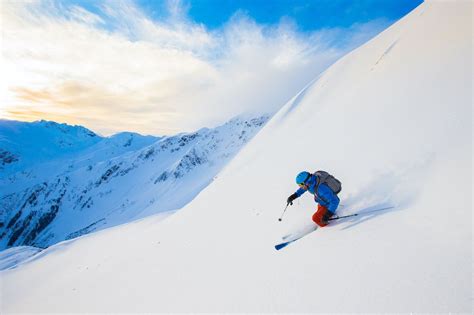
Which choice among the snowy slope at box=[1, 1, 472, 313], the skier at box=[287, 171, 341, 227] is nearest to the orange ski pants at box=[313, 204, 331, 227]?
the skier at box=[287, 171, 341, 227]

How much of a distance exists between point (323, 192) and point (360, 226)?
1.24 m

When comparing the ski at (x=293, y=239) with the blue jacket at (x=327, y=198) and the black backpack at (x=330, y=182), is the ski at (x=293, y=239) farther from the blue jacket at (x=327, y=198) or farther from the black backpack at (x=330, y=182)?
the black backpack at (x=330, y=182)

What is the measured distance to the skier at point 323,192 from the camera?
241 inches

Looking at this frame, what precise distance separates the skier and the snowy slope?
37 cm

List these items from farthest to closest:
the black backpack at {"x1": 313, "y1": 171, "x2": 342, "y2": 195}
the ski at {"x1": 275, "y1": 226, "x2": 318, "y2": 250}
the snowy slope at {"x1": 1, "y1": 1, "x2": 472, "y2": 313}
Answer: the black backpack at {"x1": 313, "y1": 171, "x2": 342, "y2": 195}, the ski at {"x1": 275, "y1": 226, "x2": 318, "y2": 250}, the snowy slope at {"x1": 1, "y1": 1, "x2": 472, "y2": 313}

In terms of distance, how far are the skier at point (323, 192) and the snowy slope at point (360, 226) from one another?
0.37 metres

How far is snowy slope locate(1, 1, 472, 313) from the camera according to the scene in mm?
3457

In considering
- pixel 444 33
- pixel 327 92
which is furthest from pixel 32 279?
pixel 444 33

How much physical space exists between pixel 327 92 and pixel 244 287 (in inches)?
735

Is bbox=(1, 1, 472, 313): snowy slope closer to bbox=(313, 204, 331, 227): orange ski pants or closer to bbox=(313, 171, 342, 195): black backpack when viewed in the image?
bbox=(313, 204, 331, 227): orange ski pants

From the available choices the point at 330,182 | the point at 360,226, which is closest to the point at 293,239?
the point at 360,226

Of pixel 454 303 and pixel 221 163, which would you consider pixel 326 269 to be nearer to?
pixel 454 303

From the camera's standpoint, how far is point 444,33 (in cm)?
1057

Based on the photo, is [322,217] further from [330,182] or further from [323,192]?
[330,182]
